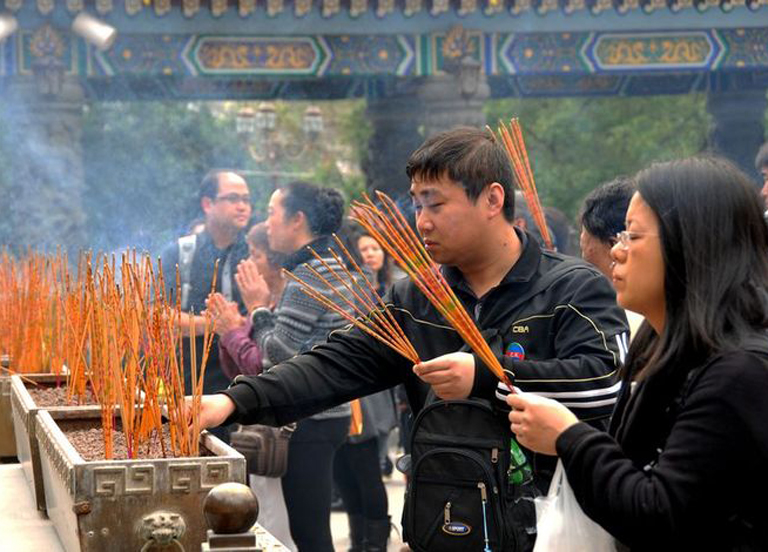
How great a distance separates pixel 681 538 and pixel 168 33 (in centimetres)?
860

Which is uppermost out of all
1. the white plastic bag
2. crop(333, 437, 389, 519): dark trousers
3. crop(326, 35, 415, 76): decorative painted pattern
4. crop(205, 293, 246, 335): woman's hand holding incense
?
crop(326, 35, 415, 76): decorative painted pattern

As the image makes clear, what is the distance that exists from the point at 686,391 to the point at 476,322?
843 millimetres

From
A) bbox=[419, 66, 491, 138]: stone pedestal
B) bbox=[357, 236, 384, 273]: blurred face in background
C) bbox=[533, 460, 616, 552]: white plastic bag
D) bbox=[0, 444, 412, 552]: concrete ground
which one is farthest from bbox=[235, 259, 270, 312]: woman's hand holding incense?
bbox=[419, 66, 491, 138]: stone pedestal

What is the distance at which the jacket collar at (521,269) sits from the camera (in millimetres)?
2644

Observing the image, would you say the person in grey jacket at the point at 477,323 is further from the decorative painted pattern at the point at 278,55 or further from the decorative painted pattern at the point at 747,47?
the decorative painted pattern at the point at 747,47

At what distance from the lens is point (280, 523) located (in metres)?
4.39

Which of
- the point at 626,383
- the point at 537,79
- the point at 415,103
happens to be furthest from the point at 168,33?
the point at 626,383

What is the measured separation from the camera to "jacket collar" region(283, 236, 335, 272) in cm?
442

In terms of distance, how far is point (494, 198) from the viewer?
270cm

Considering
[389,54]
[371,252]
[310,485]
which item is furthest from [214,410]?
[389,54]

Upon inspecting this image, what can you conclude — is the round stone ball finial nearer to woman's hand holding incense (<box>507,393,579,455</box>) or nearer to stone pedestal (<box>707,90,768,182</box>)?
woman's hand holding incense (<box>507,393,579,455</box>)

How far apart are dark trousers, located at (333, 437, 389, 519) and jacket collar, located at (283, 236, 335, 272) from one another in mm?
987

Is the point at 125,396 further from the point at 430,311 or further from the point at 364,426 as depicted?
the point at 364,426

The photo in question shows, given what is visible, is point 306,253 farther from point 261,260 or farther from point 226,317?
point 261,260
